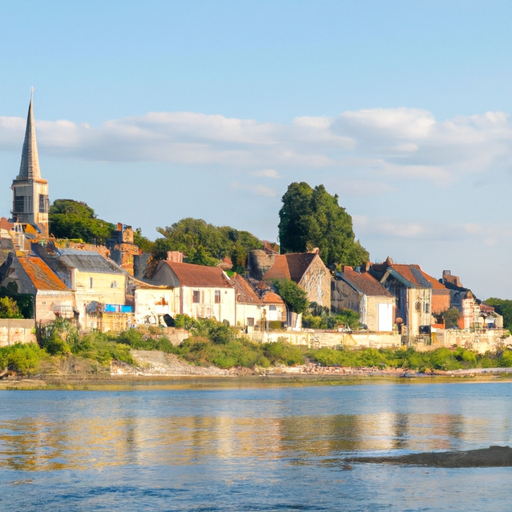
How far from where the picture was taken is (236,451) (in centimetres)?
3234

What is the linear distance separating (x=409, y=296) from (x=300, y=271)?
13.0 meters

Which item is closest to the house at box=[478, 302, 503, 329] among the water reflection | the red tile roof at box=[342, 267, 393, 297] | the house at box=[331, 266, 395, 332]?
the red tile roof at box=[342, 267, 393, 297]

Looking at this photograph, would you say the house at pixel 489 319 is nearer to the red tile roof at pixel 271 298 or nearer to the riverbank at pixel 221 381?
the riverbank at pixel 221 381

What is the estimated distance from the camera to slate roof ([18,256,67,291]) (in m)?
66.6

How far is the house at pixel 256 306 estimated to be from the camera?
3209 inches

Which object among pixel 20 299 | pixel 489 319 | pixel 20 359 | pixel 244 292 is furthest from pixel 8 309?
pixel 489 319

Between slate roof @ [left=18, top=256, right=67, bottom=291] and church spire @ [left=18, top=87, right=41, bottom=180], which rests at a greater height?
church spire @ [left=18, top=87, right=41, bottom=180]

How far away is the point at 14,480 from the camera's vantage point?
26469 mm

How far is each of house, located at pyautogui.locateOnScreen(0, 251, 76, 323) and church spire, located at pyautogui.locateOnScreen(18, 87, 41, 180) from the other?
90.1ft

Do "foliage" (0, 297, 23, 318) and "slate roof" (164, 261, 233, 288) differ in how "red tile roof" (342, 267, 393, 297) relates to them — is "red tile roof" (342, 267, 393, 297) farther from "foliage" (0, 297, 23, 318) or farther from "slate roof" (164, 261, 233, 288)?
"foliage" (0, 297, 23, 318)

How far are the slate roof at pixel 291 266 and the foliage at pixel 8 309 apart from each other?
92.7ft

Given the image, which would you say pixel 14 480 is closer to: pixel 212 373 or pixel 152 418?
pixel 152 418

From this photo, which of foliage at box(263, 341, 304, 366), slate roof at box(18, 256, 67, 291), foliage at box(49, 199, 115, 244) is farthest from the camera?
foliage at box(49, 199, 115, 244)

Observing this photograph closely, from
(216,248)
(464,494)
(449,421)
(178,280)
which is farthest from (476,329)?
(464,494)
